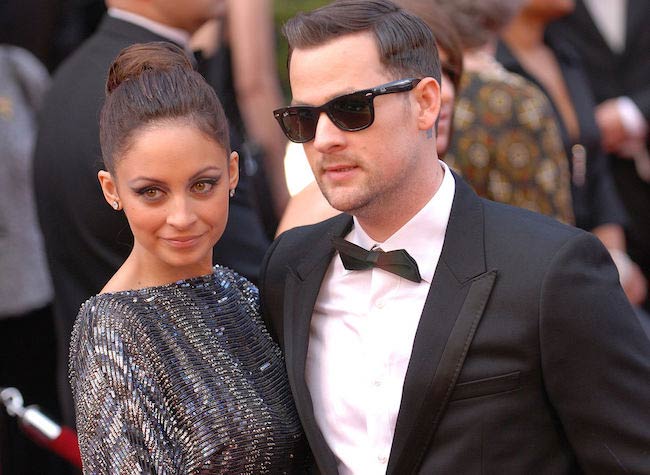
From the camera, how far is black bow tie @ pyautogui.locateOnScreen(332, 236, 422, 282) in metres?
2.97

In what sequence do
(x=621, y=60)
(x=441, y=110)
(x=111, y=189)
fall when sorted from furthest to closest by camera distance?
(x=621, y=60) < (x=441, y=110) < (x=111, y=189)

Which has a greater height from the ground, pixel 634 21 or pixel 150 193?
pixel 150 193

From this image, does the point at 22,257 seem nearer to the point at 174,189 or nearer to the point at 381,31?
the point at 174,189

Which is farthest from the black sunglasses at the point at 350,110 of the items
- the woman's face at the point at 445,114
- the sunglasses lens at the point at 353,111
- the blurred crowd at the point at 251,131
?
the woman's face at the point at 445,114

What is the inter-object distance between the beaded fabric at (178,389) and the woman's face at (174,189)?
14 centimetres

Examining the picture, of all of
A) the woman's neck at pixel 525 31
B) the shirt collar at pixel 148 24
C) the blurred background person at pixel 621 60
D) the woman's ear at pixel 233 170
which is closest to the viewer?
the woman's ear at pixel 233 170

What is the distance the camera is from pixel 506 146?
4.49 meters

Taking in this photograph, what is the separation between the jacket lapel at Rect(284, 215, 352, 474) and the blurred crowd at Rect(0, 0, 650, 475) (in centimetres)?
40

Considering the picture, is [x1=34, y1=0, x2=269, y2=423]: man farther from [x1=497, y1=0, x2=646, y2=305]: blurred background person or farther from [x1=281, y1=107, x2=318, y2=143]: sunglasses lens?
[x1=497, y1=0, x2=646, y2=305]: blurred background person

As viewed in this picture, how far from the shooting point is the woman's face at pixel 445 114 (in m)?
3.71

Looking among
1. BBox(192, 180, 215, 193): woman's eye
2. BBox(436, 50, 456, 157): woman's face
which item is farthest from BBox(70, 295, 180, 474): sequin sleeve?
BBox(436, 50, 456, 157): woman's face

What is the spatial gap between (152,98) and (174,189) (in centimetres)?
25

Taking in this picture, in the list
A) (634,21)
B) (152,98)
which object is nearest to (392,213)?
(152,98)

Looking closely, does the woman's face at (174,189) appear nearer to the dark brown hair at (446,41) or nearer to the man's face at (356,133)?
the man's face at (356,133)
